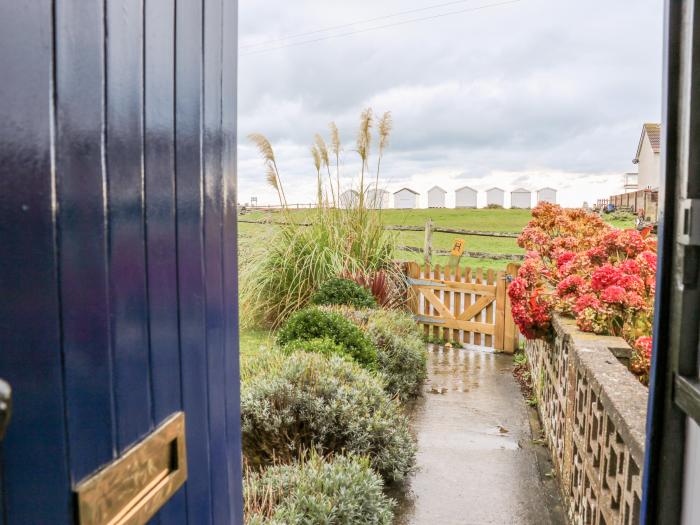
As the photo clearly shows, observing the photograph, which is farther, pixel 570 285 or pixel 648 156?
pixel 648 156

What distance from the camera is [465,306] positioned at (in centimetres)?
752

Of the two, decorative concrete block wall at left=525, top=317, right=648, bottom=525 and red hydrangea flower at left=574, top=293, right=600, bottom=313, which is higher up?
red hydrangea flower at left=574, top=293, right=600, bottom=313

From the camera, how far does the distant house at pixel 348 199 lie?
23.8 feet

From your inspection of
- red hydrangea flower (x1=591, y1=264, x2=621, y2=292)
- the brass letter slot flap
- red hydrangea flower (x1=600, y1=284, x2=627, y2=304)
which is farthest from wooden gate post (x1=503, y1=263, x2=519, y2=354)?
the brass letter slot flap

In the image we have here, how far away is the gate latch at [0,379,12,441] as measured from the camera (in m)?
0.47

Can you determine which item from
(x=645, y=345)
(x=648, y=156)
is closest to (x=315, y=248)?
(x=645, y=345)

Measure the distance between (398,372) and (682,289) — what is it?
3.98 m

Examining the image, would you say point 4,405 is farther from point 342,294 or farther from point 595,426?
point 342,294

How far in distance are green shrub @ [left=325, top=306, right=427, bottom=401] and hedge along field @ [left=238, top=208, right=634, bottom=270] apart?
2.34m

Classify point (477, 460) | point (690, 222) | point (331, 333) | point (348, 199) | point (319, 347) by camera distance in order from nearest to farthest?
point (690, 222)
point (477, 460)
point (319, 347)
point (331, 333)
point (348, 199)

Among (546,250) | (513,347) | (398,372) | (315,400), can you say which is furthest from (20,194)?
(513,347)

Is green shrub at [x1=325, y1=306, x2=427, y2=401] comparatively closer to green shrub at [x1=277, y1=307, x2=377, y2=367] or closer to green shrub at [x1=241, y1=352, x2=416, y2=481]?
green shrub at [x1=277, y1=307, x2=377, y2=367]

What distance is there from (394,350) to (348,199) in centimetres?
289

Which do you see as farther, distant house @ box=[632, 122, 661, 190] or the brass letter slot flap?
distant house @ box=[632, 122, 661, 190]
